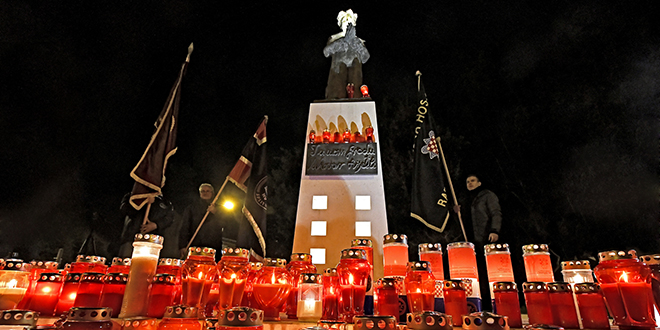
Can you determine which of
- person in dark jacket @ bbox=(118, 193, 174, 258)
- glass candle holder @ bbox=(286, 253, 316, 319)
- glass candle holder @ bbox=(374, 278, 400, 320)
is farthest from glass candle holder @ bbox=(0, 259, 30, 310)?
glass candle holder @ bbox=(374, 278, 400, 320)

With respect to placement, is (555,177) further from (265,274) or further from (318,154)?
(265,274)

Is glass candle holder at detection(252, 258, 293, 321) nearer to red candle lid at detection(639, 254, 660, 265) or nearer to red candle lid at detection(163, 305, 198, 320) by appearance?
red candle lid at detection(163, 305, 198, 320)

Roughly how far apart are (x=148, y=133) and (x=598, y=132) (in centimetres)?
999

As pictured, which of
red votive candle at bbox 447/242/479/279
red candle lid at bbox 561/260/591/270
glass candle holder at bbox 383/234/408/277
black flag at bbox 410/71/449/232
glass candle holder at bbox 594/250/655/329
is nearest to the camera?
glass candle holder at bbox 594/250/655/329

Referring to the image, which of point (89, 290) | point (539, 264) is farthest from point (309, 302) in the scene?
point (539, 264)

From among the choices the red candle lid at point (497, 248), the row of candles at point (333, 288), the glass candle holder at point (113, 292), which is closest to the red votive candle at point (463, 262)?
the row of candles at point (333, 288)

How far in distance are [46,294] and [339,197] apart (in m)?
2.82

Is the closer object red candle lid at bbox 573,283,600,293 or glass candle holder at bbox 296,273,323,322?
red candle lid at bbox 573,283,600,293

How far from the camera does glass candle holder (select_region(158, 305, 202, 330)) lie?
4.33 ft

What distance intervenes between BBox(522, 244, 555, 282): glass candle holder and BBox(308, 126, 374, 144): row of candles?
249 centimetres

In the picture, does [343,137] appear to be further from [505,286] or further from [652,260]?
[652,260]

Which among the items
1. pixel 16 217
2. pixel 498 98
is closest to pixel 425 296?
pixel 16 217

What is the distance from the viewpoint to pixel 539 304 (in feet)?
5.55

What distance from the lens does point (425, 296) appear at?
67.8 inches
